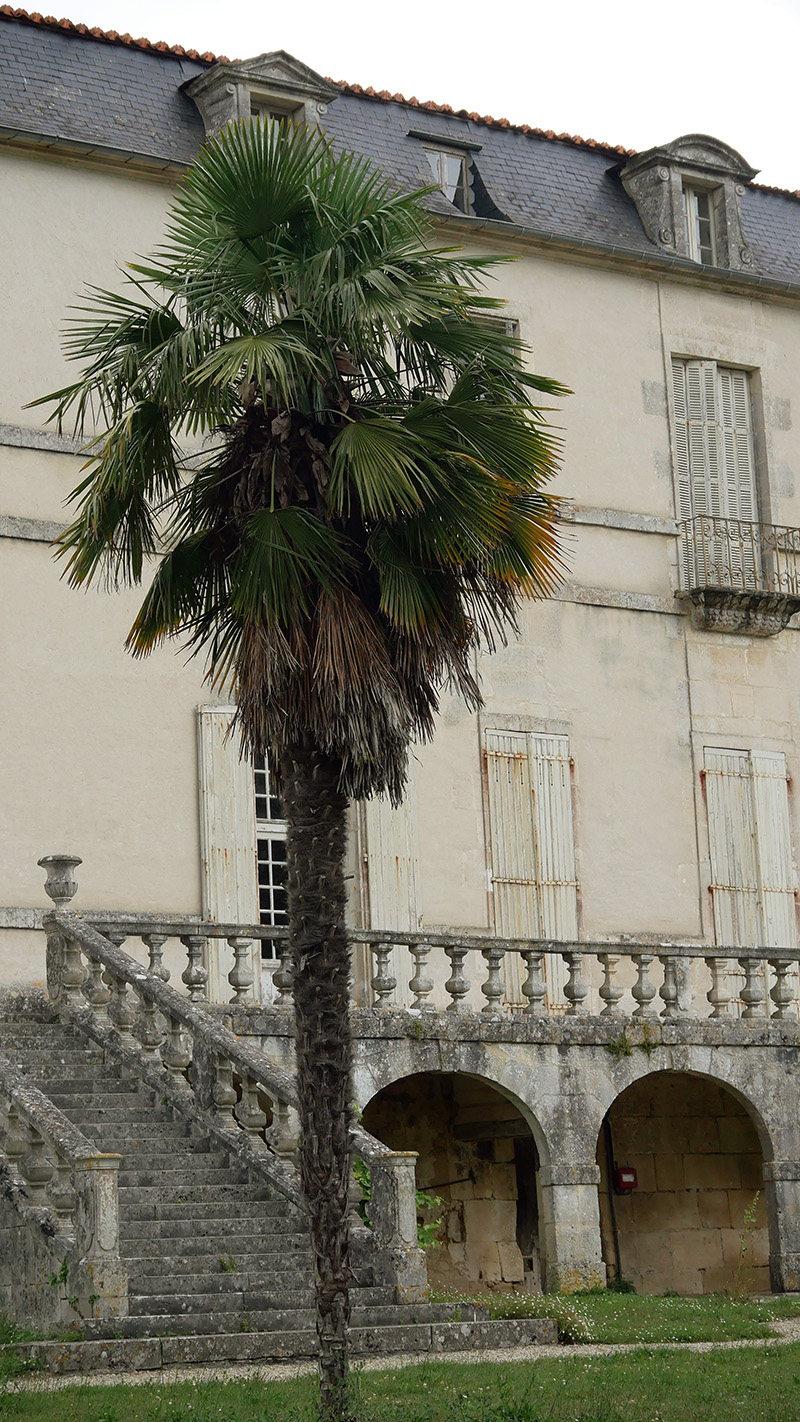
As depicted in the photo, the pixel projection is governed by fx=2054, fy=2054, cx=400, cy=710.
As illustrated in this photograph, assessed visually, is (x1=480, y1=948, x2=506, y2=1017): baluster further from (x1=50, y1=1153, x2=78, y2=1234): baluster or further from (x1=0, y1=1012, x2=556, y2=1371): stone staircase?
(x1=50, y1=1153, x2=78, y2=1234): baluster

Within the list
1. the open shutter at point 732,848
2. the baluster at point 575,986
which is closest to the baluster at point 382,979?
the baluster at point 575,986

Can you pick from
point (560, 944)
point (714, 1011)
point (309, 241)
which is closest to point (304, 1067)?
point (309, 241)

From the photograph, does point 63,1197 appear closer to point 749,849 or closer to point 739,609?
point 749,849

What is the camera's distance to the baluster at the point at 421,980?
1498 cm

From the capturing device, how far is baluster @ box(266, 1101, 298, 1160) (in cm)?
1252

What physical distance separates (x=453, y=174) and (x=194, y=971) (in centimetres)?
878

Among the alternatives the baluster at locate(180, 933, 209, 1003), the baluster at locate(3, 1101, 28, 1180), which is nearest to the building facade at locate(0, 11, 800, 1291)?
the baluster at locate(180, 933, 209, 1003)

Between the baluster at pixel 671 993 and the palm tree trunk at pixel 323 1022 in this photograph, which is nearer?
the palm tree trunk at pixel 323 1022

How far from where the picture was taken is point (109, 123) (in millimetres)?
17125

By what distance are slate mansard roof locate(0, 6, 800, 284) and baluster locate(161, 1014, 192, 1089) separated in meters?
7.41

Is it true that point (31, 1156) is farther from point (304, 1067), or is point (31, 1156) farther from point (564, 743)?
point (564, 743)

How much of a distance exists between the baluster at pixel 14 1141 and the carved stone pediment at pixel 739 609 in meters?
9.49

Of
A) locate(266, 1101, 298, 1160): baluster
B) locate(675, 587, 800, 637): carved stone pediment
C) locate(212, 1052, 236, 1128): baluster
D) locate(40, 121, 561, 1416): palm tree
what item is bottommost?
locate(266, 1101, 298, 1160): baluster

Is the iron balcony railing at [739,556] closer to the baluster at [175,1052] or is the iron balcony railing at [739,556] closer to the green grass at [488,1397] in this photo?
the baluster at [175,1052]
